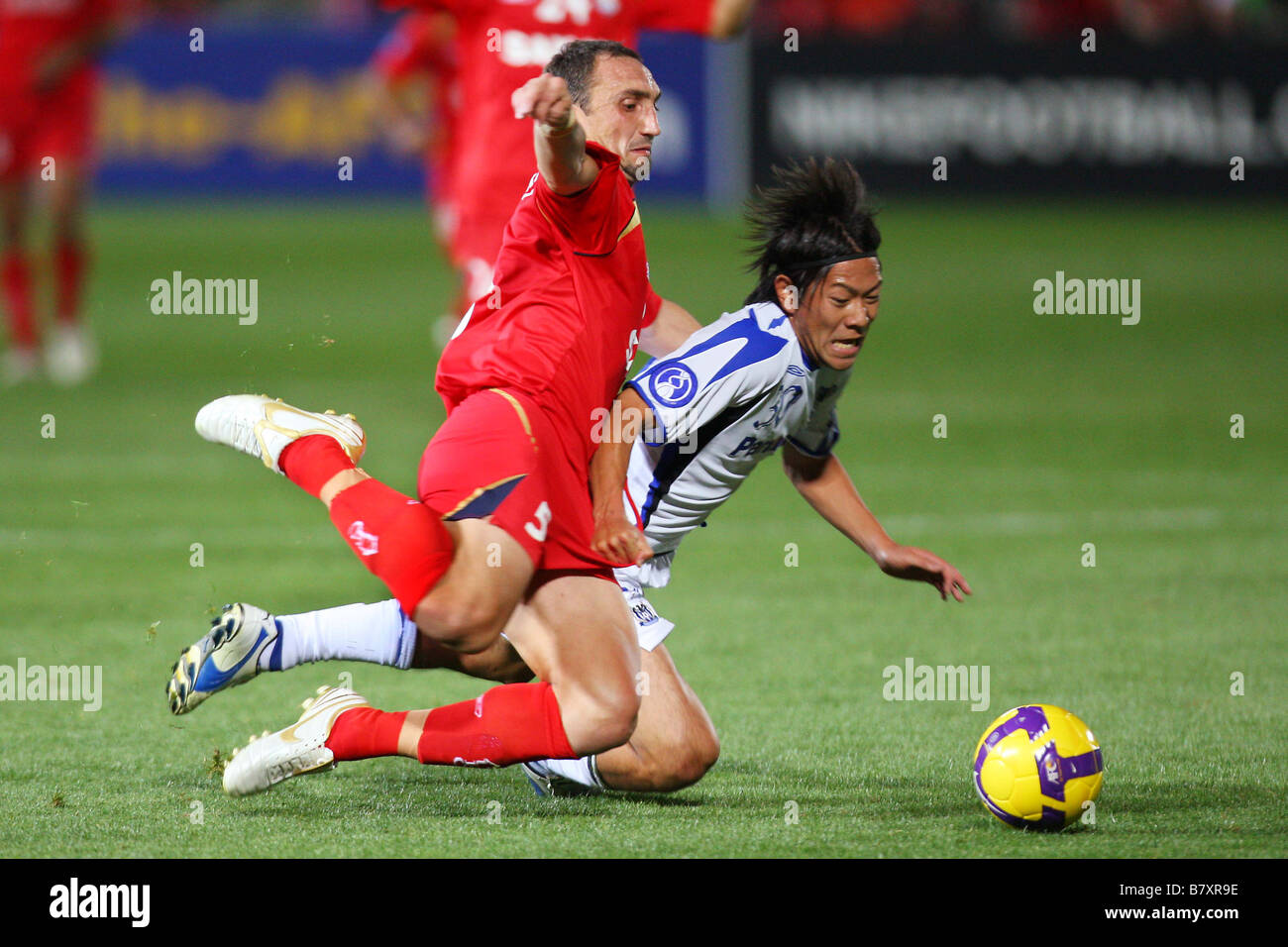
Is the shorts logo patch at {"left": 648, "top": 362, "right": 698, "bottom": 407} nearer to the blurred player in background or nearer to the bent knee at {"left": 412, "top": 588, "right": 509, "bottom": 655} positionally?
the bent knee at {"left": 412, "top": 588, "right": 509, "bottom": 655}

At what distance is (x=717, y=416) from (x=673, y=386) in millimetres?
224

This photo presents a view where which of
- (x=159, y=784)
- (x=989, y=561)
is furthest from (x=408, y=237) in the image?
(x=159, y=784)

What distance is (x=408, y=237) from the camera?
21.4 metres

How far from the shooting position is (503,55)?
266 inches

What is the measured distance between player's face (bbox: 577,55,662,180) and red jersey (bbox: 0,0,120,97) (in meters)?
9.15

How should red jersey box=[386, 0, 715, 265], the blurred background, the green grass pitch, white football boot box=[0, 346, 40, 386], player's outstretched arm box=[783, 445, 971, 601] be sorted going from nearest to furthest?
the green grass pitch < player's outstretched arm box=[783, 445, 971, 601] < red jersey box=[386, 0, 715, 265] < white football boot box=[0, 346, 40, 386] < the blurred background

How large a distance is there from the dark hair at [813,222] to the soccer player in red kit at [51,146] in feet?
27.9

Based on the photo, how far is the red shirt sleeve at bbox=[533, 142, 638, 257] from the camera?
4.20 metres

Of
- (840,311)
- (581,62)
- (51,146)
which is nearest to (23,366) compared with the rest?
(51,146)

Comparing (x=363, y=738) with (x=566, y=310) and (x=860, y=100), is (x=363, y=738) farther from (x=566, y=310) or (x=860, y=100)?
(x=860, y=100)

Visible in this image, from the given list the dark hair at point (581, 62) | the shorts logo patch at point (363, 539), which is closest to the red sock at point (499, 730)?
the shorts logo patch at point (363, 539)

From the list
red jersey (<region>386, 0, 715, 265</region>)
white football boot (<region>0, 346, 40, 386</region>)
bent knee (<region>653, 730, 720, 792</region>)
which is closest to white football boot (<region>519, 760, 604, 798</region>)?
bent knee (<region>653, 730, 720, 792</region>)

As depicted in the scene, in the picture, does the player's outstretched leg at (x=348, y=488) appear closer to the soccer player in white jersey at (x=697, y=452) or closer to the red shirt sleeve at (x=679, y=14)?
the soccer player in white jersey at (x=697, y=452)

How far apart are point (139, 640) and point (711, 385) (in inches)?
101
